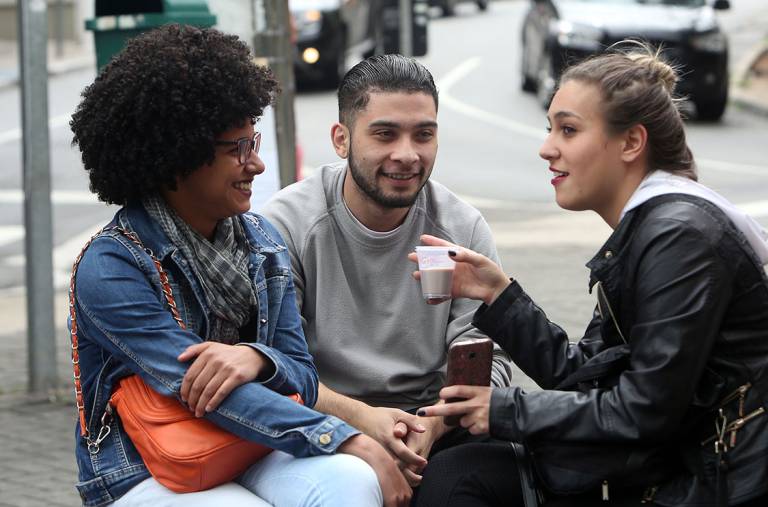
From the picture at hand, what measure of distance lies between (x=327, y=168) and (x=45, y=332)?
2844 millimetres

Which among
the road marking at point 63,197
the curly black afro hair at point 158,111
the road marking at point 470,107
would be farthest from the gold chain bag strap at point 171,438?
the road marking at point 470,107

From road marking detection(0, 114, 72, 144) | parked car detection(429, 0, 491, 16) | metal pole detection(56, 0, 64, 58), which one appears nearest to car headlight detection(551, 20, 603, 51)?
road marking detection(0, 114, 72, 144)

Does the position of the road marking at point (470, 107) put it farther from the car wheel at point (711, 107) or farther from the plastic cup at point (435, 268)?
the plastic cup at point (435, 268)

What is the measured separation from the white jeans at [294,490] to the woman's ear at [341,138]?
113 cm

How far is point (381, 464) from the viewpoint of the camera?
3.17 metres

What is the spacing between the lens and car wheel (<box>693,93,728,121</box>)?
16.4 meters

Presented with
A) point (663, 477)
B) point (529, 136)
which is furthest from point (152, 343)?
point (529, 136)

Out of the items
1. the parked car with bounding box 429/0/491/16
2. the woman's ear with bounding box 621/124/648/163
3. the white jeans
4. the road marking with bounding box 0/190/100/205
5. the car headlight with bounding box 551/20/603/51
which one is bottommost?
the road marking with bounding box 0/190/100/205

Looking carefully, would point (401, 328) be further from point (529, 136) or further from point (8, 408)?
point (529, 136)

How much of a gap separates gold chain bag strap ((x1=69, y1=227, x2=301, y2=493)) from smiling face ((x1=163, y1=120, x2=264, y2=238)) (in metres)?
0.17

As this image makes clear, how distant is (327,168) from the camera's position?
412cm

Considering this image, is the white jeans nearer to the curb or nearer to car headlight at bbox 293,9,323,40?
car headlight at bbox 293,9,323,40

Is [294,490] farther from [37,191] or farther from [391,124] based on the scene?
[37,191]

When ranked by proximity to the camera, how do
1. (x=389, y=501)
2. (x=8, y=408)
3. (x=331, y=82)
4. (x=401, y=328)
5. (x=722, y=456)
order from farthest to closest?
1. (x=331, y=82)
2. (x=8, y=408)
3. (x=401, y=328)
4. (x=389, y=501)
5. (x=722, y=456)
